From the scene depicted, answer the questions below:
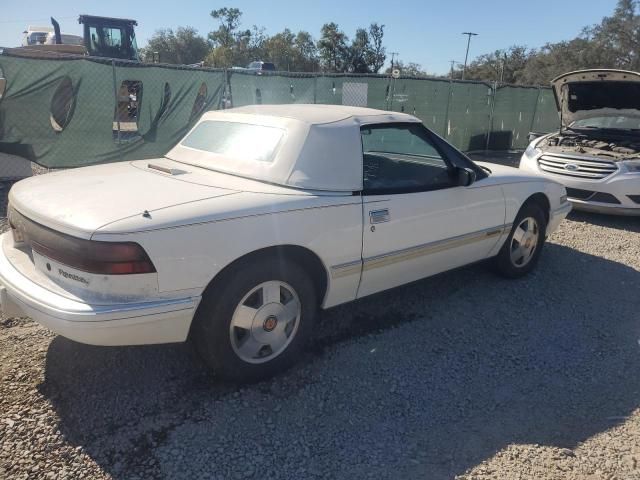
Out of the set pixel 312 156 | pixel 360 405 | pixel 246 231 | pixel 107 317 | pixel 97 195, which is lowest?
pixel 360 405

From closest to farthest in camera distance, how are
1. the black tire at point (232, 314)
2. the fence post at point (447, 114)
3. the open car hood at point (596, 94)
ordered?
the black tire at point (232, 314)
the open car hood at point (596, 94)
the fence post at point (447, 114)

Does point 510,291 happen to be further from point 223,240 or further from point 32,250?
point 32,250

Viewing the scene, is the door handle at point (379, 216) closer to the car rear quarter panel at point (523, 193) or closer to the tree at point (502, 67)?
the car rear quarter panel at point (523, 193)

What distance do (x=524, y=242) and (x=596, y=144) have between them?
4294 mm

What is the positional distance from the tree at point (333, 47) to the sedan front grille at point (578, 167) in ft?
220

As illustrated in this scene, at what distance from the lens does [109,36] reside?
19516 mm

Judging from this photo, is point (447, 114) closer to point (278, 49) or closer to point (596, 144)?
point (596, 144)

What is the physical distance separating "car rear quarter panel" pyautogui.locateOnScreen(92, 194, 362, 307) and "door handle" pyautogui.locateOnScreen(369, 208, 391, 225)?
10cm

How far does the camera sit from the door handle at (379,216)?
125 inches

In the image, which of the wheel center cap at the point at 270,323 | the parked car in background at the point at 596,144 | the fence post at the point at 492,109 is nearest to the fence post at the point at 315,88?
the parked car in background at the point at 596,144

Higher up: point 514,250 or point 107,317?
point 107,317

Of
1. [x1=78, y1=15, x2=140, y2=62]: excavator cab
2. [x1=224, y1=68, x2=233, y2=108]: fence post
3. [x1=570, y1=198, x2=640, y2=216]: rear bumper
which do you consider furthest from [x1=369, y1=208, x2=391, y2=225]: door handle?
[x1=78, y1=15, x2=140, y2=62]: excavator cab

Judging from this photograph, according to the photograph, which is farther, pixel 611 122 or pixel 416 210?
pixel 611 122

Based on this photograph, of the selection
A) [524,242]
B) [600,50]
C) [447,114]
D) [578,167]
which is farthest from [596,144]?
[600,50]
